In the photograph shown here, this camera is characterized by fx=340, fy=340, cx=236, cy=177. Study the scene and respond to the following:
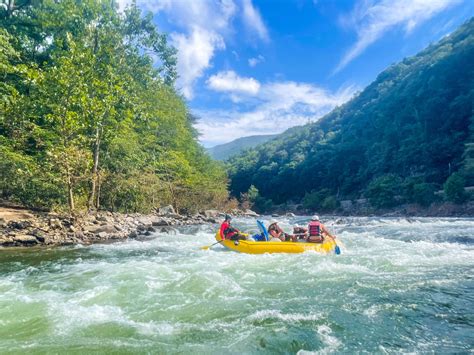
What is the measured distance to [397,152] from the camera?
2266 inches

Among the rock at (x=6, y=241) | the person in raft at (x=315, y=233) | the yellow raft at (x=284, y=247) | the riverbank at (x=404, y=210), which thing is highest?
the rock at (x=6, y=241)

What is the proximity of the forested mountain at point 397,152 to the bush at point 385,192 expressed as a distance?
121mm

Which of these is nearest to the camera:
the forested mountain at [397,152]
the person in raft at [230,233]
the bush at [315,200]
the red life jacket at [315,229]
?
the red life jacket at [315,229]

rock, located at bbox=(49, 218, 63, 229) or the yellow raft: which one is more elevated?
rock, located at bbox=(49, 218, 63, 229)

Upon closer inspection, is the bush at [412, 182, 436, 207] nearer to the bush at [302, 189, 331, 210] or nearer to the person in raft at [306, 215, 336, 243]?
the bush at [302, 189, 331, 210]

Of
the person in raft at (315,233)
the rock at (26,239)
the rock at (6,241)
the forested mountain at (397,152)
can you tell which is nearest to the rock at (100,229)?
the rock at (26,239)

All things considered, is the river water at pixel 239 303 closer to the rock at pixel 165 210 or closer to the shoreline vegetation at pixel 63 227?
the shoreline vegetation at pixel 63 227

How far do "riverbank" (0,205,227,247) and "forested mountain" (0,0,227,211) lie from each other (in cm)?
75

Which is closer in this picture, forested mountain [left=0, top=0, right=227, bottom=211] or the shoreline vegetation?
the shoreline vegetation

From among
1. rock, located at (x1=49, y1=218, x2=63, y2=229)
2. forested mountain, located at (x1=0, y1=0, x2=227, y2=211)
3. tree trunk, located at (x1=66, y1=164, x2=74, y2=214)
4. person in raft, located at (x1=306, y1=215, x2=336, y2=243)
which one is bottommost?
person in raft, located at (x1=306, y1=215, x2=336, y2=243)

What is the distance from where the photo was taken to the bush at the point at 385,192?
44412mm

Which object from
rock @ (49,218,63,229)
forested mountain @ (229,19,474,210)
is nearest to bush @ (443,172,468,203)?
forested mountain @ (229,19,474,210)

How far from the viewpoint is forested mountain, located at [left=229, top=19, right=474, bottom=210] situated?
4569 centimetres

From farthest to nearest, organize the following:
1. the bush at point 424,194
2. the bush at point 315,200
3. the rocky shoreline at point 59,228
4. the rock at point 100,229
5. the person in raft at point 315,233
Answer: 1. the bush at point 315,200
2. the bush at point 424,194
3. the rock at point 100,229
4. the rocky shoreline at point 59,228
5. the person in raft at point 315,233
